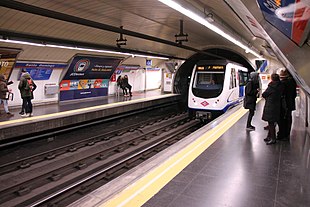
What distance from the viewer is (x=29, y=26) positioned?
25.6 feet

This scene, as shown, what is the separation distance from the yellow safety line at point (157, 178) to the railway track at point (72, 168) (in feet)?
7.56

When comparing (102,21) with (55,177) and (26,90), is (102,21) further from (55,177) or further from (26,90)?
(55,177)

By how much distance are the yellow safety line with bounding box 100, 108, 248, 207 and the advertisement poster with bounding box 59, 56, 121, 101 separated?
9024mm

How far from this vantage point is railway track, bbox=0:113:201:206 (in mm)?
4938

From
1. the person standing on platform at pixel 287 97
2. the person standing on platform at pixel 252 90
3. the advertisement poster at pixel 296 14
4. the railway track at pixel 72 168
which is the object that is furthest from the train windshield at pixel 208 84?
the advertisement poster at pixel 296 14

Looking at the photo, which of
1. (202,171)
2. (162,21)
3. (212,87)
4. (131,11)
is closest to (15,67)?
(131,11)

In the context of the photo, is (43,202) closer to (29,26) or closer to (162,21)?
(29,26)

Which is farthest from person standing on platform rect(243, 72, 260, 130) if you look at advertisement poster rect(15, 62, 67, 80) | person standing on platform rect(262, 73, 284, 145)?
advertisement poster rect(15, 62, 67, 80)

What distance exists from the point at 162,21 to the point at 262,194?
747 cm

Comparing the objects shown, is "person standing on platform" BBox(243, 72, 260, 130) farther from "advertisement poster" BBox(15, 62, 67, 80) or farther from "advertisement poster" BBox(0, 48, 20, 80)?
"advertisement poster" BBox(15, 62, 67, 80)

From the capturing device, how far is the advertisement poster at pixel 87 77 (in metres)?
12.4

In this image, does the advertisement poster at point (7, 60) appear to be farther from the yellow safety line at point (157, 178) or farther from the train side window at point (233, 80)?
the train side window at point (233, 80)

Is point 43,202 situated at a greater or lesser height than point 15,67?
lesser

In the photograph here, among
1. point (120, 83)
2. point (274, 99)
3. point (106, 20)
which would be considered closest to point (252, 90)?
point (274, 99)
